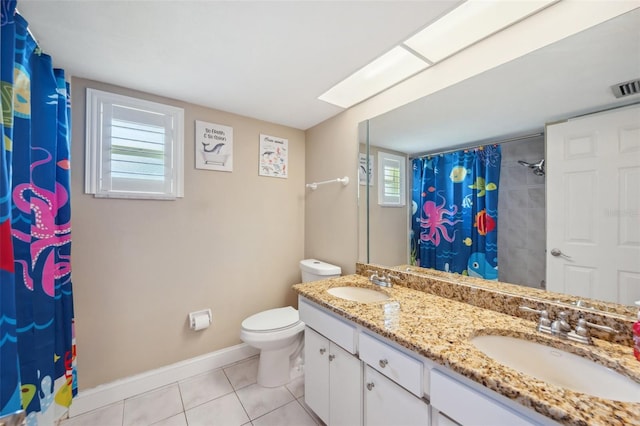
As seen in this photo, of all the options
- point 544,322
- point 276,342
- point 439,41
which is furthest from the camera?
point 276,342

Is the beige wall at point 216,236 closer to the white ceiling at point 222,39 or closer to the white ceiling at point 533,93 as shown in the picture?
the white ceiling at point 533,93

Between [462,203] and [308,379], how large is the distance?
139 centimetres

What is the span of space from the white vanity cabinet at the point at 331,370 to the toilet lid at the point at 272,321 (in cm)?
37

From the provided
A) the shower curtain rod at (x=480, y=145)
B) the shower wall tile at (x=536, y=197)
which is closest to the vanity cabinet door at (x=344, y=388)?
the shower wall tile at (x=536, y=197)

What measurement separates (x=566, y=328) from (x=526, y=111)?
0.92 metres

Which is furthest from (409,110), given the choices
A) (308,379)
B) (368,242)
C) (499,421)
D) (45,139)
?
(45,139)

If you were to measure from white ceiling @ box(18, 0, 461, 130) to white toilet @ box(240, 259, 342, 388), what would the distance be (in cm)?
152

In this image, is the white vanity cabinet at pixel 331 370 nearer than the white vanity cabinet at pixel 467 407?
No

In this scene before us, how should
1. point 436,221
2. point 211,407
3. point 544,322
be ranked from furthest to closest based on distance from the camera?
1. point 211,407
2. point 436,221
3. point 544,322

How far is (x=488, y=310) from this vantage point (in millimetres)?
1191

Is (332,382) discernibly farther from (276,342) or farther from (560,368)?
(560,368)

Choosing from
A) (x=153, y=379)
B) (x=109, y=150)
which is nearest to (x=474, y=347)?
(x=153, y=379)

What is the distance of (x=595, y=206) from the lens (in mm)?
946

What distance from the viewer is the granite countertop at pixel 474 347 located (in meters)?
0.59
